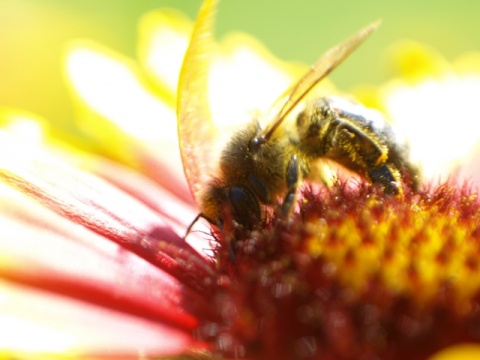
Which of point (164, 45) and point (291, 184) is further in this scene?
point (164, 45)

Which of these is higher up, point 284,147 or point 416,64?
point 416,64

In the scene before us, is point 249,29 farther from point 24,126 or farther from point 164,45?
point 24,126

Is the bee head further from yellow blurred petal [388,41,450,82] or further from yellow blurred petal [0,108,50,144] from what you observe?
yellow blurred petal [388,41,450,82]

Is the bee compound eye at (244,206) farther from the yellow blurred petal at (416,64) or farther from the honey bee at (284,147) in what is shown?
the yellow blurred petal at (416,64)

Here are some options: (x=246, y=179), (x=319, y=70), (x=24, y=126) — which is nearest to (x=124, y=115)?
(x=24, y=126)

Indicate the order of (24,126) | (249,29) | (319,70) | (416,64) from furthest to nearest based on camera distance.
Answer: (249,29) → (416,64) → (24,126) → (319,70)

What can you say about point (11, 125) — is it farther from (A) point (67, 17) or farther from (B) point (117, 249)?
(A) point (67, 17)

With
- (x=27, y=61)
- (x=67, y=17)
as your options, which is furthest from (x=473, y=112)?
(x=67, y=17)
